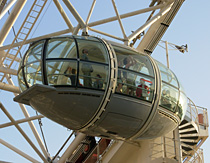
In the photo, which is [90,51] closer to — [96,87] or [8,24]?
[96,87]

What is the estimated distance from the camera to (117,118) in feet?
45.8

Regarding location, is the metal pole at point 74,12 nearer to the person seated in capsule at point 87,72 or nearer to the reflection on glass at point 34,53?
the reflection on glass at point 34,53

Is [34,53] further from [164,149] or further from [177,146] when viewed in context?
[177,146]

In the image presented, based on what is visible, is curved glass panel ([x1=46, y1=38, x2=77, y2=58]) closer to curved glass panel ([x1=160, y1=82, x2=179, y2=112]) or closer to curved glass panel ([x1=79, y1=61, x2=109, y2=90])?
curved glass panel ([x1=79, y1=61, x2=109, y2=90])

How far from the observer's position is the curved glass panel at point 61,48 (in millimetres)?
13648

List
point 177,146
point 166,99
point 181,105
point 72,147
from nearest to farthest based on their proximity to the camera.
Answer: point 166,99 < point 181,105 < point 177,146 < point 72,147

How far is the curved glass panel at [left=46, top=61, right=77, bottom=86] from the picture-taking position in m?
13.4

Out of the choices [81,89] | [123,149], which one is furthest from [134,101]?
[123,149]

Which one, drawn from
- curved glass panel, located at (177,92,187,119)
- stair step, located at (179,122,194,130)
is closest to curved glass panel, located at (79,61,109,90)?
curved glass panel, located at (177,92,187,119)

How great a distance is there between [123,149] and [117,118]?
21.5 feet

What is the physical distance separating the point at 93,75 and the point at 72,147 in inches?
426

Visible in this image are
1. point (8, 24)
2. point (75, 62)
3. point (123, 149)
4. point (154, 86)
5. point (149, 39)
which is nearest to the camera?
point (75, 62)

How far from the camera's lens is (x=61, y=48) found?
13.8 metres

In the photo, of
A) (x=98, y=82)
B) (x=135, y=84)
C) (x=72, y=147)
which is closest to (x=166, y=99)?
(x=135, y=84)
